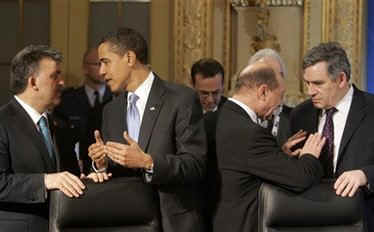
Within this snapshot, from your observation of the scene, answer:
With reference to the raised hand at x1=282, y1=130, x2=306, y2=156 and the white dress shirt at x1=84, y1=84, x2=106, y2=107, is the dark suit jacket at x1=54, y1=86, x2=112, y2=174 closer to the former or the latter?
the white dress shirt at x1=84, y1=84, x2=106, y2=107

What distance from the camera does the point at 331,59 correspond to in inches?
136

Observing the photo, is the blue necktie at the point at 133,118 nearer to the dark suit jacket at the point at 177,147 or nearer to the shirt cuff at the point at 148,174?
the dark suit jacket at the point at 177,147

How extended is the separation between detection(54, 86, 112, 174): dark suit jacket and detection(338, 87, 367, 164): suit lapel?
1127 mm

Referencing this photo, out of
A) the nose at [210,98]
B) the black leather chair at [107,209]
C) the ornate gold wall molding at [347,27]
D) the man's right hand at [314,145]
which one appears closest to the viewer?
the black leather chair at [107,209]

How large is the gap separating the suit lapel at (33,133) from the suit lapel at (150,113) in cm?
35

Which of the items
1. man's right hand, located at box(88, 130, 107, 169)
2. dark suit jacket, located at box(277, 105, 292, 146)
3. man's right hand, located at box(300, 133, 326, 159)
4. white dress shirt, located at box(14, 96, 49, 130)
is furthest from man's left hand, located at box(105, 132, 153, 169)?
dark suit jacket, located at box(277, 105, 292, 146)

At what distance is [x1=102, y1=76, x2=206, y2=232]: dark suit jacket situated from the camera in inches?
120

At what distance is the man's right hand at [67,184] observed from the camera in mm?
2811

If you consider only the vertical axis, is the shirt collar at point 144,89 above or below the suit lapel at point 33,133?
above

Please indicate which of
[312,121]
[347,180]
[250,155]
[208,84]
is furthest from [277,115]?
[347,180]

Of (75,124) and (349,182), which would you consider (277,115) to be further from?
(75,124)

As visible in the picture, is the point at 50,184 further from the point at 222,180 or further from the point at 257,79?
the point at 257,79

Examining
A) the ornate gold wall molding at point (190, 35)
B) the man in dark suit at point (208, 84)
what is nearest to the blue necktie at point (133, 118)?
the man in dark suit at point (208, 84)

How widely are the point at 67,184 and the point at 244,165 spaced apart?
68 cm
